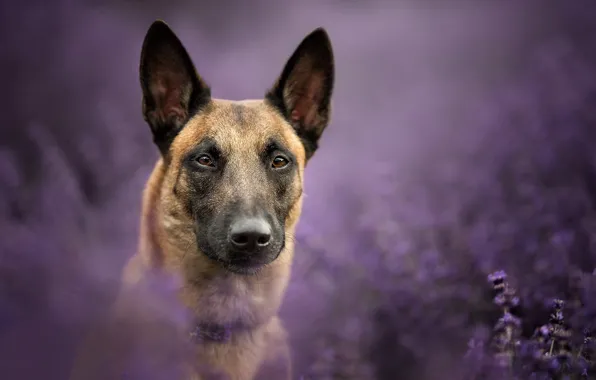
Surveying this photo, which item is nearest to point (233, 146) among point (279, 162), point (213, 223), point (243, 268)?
point (279, 162)

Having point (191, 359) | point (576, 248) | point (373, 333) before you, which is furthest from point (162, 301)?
point (576, 248)

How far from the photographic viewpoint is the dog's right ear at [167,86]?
3.43 m

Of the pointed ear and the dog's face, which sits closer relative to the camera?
the dog's face

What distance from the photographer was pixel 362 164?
5.42 metres

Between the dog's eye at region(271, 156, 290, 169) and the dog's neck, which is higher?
the dog's eye at region(271, 156, 290, 169)

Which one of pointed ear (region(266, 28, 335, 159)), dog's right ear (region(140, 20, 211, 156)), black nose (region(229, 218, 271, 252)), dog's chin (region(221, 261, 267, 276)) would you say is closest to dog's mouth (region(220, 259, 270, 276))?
dog's chin (region(221, 261, 267, 276))

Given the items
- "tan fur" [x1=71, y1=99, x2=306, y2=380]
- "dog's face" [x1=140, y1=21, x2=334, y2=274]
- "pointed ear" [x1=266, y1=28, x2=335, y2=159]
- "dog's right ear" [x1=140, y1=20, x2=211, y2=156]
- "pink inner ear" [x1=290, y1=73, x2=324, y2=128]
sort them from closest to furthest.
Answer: "dog's face" [x1=140, y1=21, x2=334, y2=274], "tan fur" [x1=71, y1=99, x2=306, y2=380], "dog's right ear" [x1=140, y1=20, x2=211, y2=156], "pointed ear" [x1=266, y1=28, x2=335, y2=159], "pink inner ear" [x1=290, y1=73, x2=324, y2=128]

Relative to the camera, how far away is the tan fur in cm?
332

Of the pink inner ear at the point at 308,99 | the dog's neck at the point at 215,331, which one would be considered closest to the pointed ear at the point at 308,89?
the pink inner ear at the point at 308,99

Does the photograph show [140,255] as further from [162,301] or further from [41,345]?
[41,345]

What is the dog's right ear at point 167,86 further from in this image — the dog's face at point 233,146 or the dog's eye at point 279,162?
the dog's eye at point 279,162

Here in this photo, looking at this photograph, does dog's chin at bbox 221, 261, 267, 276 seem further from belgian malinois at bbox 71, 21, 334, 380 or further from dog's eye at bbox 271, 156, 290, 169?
dog's eye at bbox 271, 156, 290, 169

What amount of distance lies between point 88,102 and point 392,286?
10.5 feet

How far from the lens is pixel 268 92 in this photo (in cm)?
384
